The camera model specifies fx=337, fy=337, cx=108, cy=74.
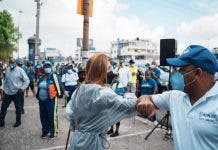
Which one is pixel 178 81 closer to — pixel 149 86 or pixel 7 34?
pixel 149 86

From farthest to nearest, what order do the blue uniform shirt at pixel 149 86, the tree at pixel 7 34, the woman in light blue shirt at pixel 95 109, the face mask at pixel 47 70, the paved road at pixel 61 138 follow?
the tree at pixel 7 34 < the blue uniform shirt at pixel 149 86 < the face mask at pixel 47 70 < the paved road at pixel 61 138 < the woman in light blue shirt at pixel 95 109

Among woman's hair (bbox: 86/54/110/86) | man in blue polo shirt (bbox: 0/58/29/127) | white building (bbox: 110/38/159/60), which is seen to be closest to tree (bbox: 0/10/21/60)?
man in blue polo shirt (bbox: 0/58/29/127)

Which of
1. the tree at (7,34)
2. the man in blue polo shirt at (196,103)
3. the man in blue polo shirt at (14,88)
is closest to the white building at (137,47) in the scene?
the tree at (7,34)

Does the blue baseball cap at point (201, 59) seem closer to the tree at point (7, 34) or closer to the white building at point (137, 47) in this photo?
the tree at point (7, 34)

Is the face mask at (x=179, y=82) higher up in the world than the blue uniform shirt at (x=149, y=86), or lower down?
higher up

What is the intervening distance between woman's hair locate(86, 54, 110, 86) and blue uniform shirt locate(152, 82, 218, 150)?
1.17 metres

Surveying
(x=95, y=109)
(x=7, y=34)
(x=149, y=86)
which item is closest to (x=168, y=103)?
(x=95, y=109)

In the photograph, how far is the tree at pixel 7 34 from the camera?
5369cm

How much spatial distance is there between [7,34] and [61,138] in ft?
163

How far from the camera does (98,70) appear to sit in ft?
11.9

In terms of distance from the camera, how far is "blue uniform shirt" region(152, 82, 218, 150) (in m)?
2.21

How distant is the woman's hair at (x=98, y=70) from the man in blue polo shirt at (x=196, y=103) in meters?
1.11

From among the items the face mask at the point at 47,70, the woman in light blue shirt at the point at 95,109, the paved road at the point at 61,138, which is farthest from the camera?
the face mask at the point at 47,70

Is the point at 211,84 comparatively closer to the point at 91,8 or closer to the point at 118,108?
the point at 118,108
